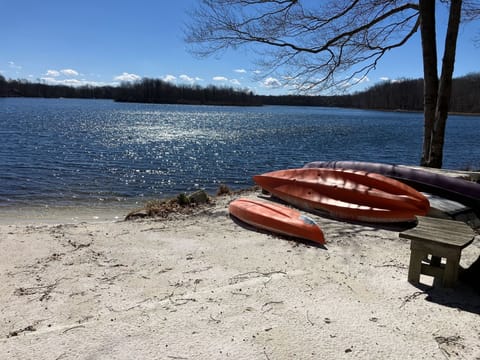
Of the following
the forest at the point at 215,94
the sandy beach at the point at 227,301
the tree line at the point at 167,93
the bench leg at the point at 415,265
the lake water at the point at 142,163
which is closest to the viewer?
the sandy beach at the point at 227,301

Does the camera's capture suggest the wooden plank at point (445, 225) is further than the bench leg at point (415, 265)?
Yes

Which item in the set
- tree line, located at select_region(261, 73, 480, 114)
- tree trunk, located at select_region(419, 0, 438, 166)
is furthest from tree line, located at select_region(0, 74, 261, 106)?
tree trunk, located at select_region(419, 0, 438, 166)

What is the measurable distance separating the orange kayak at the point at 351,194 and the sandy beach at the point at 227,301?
67cm

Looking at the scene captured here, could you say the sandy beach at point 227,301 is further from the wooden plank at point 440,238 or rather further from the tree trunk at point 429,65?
the tree trunk at point 429,65

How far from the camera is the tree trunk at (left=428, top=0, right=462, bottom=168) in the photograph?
26.0 ft

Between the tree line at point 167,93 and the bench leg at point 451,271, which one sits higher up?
the tree line at point 167,93

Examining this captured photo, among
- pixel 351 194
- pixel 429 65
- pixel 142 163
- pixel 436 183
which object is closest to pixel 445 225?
pixel 351 194

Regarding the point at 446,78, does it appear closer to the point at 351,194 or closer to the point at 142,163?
the point at 351,194

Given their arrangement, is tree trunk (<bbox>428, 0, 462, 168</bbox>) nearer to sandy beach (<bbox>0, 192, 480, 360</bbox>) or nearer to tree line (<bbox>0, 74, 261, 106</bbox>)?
A: sandy beach (<bbox>0, 192, 480, 360</bbox>)

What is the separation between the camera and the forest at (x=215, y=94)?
111275mm

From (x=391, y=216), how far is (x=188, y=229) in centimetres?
294

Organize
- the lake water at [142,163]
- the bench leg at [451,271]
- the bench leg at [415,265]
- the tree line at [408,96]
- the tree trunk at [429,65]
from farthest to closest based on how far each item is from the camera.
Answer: the tree line at [408,96], the lake water at [142,163], the tree trunk at [429,65], the bench leg at [415,265], the bench leg at [451,271]

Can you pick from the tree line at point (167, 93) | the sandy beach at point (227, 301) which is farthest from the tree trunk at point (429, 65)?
the tree line at point (167, 93)

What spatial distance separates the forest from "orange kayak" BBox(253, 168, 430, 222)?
97.7 metres
